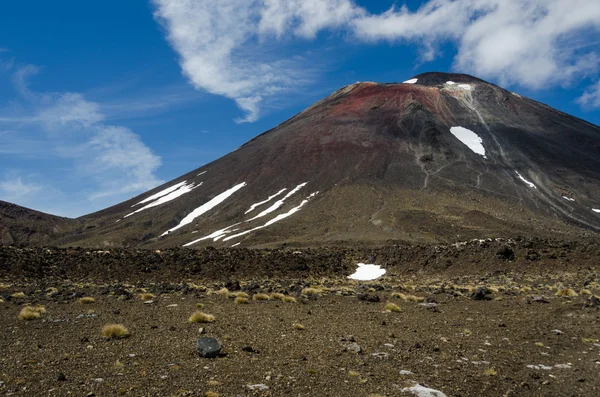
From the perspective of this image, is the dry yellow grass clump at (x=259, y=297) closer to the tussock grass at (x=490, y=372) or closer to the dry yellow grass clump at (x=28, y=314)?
the dry yellow grass clump at (x=28, y=314)

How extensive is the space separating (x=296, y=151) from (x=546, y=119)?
225 ft

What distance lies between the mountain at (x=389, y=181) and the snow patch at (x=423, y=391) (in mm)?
44541

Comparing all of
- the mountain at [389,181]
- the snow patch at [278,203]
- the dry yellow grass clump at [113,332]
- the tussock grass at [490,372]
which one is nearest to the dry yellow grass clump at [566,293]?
the tussock grass at [490,372]

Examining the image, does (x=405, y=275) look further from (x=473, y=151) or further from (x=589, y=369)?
(x=473, y=151)

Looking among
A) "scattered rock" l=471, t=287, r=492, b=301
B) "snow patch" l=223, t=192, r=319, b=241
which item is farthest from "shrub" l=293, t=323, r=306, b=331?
"snow patch" l=223, t=192, r=319, b=241

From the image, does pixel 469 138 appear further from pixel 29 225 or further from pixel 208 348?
pixel 29 225

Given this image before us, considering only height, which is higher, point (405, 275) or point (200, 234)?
point (200, 234)

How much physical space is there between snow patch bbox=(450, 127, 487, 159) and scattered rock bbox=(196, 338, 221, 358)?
3429 inches

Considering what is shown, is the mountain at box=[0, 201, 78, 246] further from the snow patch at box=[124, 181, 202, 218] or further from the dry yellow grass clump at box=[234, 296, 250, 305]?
the dry yellow grass clump at box=[234, 296, 250, 305]

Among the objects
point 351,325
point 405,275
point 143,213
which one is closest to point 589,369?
point 351,325

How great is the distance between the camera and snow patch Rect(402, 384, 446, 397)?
7.12 m

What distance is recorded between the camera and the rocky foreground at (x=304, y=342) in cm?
725

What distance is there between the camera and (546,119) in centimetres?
11075

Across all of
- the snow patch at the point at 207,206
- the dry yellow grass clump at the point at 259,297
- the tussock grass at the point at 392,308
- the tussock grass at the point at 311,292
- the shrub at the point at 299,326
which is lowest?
the tussock grass at the point at 392,308
